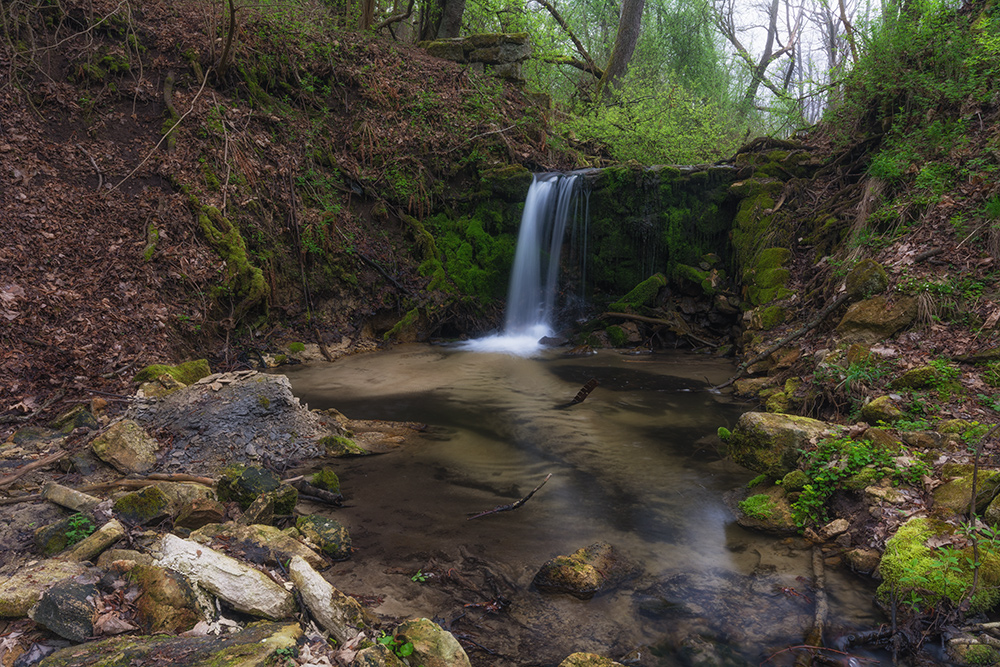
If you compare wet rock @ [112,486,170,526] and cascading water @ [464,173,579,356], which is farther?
cascading water @ [464,173,579,356]

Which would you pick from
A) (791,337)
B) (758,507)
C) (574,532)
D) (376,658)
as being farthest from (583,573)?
(791,337)

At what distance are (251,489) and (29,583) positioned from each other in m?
1.39

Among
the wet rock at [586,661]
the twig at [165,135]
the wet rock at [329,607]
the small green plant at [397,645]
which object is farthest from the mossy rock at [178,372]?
the wet rock at [586,661]

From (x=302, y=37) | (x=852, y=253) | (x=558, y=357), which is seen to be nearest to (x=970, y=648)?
(x=852, y=253)

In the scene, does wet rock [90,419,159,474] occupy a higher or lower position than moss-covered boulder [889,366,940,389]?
lower

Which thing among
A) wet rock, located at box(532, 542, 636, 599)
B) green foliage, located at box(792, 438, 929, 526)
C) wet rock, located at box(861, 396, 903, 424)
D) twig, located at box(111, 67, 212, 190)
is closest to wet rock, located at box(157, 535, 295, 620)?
wet rock, located at box(532, 542, 636, 599)

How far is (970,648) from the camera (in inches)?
97.3

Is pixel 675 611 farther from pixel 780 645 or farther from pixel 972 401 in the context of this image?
pixel 972 401

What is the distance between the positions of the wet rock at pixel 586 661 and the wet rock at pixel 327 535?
1583 millimetres

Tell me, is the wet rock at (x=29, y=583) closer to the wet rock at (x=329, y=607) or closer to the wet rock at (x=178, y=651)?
the wet rock at (x=178, y=651)

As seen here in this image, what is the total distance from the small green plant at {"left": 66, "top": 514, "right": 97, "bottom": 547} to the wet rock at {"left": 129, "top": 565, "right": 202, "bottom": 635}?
0.65m

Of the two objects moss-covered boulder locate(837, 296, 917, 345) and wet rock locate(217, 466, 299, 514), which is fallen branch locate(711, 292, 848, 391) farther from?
wet rock locate(217, 466, 299, 514)

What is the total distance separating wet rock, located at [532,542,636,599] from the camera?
3.12 m

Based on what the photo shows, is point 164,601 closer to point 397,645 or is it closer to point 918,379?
point 397,645
